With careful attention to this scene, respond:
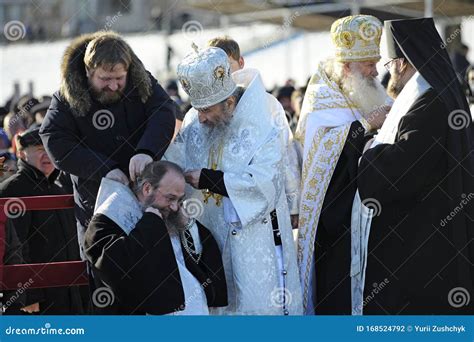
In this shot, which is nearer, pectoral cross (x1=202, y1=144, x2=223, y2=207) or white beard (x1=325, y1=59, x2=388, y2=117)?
pectoral cross (x1=202, y1=144, x2=223, y2=207)

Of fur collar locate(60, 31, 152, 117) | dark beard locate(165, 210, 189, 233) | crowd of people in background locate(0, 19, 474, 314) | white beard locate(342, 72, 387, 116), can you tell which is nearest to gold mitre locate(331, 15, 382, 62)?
white beard locate(342, 72, 387, 116)

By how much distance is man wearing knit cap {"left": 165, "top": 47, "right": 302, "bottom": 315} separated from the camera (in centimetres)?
596

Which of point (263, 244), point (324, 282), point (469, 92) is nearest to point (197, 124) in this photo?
point (263, 244)

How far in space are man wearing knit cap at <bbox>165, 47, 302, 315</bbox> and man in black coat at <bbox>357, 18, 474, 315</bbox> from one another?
50 cm

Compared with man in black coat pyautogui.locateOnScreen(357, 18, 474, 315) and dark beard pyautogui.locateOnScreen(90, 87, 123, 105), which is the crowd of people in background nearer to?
dark beard pyautogui.locateOnScreen(90, 87, 123, 105)

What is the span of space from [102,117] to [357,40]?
1.63 metres

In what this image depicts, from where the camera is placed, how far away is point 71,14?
55.2 m

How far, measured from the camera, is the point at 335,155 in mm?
6594

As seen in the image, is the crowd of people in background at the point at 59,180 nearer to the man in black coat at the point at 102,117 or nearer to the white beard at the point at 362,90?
the man in black coat at the point at 102,117

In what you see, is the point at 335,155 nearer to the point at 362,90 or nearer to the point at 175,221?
the point at 362,90

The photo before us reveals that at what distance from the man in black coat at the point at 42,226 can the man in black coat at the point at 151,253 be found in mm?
1396

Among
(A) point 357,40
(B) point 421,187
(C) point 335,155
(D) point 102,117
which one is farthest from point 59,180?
(B) point 421,187

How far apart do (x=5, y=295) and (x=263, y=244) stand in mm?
1606

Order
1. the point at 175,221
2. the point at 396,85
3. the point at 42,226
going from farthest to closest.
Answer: the point at 42,226
the point at 396,85
the point at 175,221
